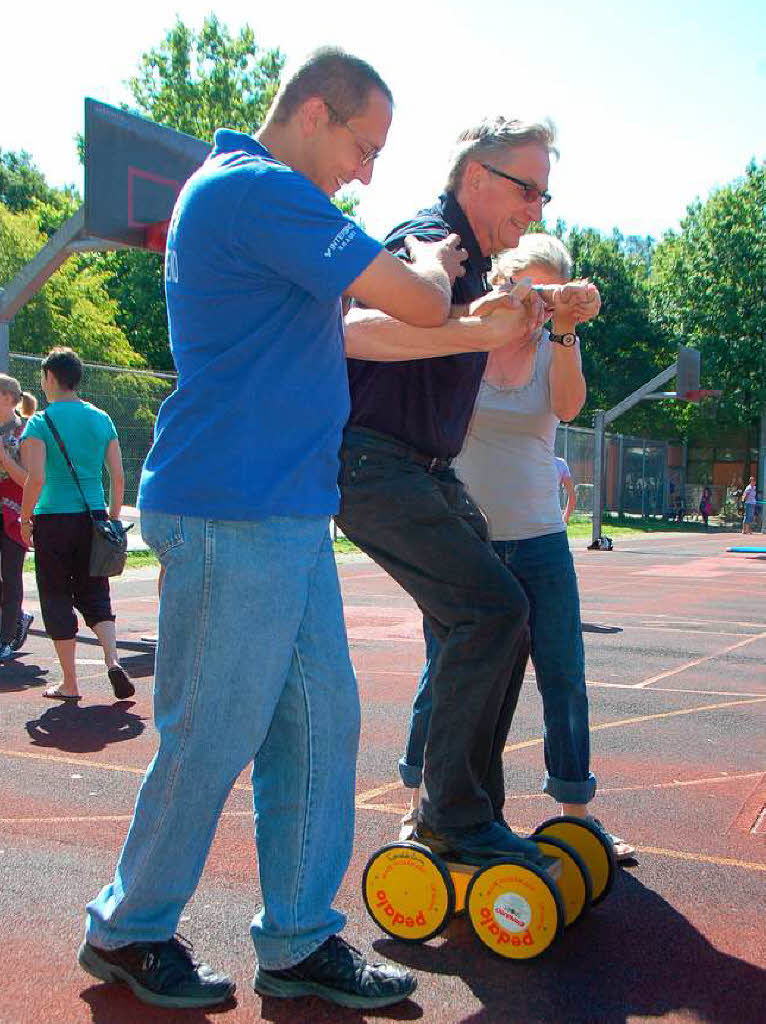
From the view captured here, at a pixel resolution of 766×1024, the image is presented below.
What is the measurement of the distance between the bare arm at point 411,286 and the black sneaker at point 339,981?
1.38 metres

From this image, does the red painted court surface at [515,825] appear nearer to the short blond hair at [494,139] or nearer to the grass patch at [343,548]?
the short blond hair at [494,139]

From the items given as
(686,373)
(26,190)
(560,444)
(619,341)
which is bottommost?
(560,444)

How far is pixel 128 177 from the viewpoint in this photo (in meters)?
15.1

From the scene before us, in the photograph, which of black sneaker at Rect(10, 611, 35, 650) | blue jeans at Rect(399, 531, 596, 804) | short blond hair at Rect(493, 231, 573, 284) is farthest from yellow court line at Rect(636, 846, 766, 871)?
black sneaker at Rect(10, 611, 35, 650)

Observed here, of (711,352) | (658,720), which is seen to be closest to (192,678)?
(658,720)

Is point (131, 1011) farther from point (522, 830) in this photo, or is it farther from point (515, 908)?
point (522, 830)

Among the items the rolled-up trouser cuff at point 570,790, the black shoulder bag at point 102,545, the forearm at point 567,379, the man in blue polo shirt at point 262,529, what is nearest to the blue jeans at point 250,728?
the man in blue polo shirt at point 262,529

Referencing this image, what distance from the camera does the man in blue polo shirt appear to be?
2432 mm

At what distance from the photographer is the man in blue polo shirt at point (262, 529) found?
2432 mm

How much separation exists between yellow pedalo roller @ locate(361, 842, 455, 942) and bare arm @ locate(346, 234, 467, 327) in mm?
1300

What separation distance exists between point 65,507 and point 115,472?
42cm

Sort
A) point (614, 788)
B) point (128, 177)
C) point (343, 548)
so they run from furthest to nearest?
point (343, 548)
point (128, 177)
point (614, 788)

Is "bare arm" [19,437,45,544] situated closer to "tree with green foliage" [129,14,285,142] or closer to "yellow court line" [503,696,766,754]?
"yellow court line" [503,696,766,754]

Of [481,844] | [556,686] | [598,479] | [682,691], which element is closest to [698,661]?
Result: [682,691]
